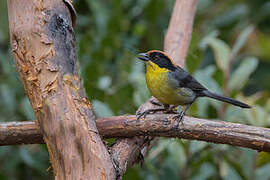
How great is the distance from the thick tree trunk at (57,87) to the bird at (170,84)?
0.89 meters

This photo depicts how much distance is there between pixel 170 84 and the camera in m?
3.21

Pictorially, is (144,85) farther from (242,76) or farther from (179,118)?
(179,118)

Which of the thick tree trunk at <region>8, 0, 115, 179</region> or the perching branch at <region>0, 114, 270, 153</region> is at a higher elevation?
the thick tree trunk at <region>8, 0, 115, 179</region>

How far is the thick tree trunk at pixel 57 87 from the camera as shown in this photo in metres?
2.14

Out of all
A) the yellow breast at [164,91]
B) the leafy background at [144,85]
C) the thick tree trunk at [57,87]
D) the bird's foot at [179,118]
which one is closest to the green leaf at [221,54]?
the leafy background at [144,85]

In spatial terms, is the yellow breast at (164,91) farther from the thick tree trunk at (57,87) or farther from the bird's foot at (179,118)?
the thick tree trunk at (57,87)

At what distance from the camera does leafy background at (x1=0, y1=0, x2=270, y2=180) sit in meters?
3.59

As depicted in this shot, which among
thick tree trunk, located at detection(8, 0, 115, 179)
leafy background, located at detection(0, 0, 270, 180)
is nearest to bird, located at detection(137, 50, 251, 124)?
leafy background, located at detection(0, 0, 270, 180)

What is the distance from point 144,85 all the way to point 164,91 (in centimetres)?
61

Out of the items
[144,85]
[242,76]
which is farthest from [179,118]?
[242,76]

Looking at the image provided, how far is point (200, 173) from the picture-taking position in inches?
146

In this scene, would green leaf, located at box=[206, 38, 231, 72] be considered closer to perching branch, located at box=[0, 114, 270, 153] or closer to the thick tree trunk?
perching branch, located at box=[0, 114, 270, 153]

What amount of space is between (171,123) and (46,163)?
6.65 feet

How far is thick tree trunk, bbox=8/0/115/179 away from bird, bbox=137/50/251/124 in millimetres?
886
